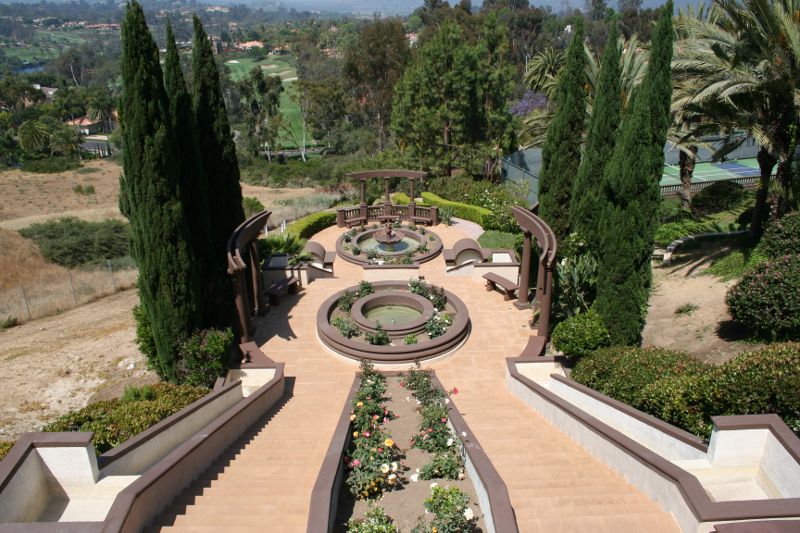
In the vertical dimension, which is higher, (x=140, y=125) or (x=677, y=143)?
(x=140, y=125)

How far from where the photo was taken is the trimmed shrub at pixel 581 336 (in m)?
13.6

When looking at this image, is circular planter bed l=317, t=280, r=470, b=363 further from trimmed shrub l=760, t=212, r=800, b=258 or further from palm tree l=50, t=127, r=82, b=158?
palm tree l=50, t=127, r=82, b=158

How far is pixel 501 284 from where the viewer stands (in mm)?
18609

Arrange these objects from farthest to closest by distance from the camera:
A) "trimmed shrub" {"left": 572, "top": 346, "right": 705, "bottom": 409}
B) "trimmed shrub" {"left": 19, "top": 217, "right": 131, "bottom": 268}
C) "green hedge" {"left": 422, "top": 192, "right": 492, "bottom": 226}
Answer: "trimmed shrub" {"left": 19, "top": 217, "right": 131, "bottom": 268} < "green hedge" {"left": 422, "top": 192, "right": 492, "bottom": 226} < "trimmed shrub" {"left": 572, "top": 346, "right": 705, "bottom": 409}

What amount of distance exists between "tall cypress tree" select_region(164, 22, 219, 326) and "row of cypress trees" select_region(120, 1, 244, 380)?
0.08 feet

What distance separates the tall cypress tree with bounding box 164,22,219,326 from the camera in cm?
1382

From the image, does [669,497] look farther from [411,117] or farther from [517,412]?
[411,117]

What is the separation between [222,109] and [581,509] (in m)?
15.2

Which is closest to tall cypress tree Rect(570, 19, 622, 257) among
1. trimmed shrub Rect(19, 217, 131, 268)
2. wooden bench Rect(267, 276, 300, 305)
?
wooden bench Rect(267, 276, 300, 305)

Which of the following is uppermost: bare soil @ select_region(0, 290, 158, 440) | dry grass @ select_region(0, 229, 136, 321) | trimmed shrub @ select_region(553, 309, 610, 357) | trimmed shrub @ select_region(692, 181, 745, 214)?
trimmed shrub @ select_region(692, 181, 745, 214)

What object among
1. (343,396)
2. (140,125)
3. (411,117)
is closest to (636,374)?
(343,396)

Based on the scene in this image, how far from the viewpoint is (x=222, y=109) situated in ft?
55.8

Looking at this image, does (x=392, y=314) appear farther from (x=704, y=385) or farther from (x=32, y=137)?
(x=32, y=137)

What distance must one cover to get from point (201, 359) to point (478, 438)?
713cm
